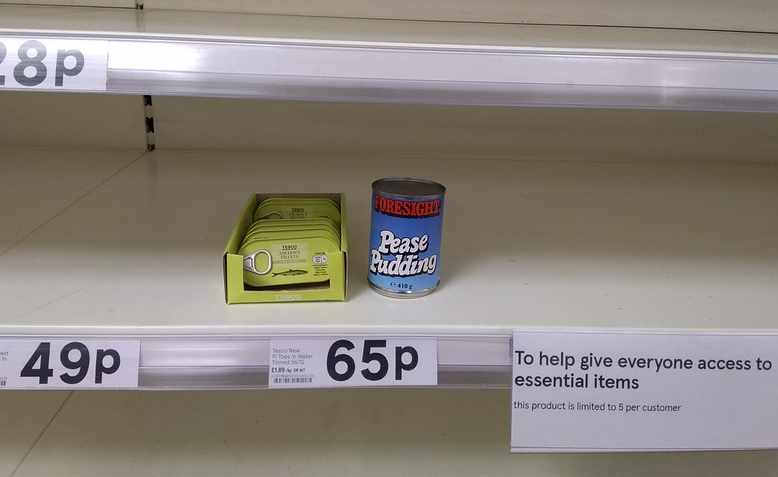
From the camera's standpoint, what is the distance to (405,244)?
0.70 metres

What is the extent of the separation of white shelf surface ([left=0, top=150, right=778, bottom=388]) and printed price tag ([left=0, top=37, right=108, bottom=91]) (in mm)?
238

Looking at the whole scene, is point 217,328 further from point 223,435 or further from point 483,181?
point 483,181

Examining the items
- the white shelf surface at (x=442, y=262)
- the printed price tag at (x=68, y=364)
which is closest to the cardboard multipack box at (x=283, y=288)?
the white shelf surface at (x=442, y=262)

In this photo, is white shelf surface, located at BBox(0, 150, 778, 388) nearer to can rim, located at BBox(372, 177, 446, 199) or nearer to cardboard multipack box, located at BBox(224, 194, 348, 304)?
cardboard multipack box, located at BBox(224, 194, 348, 304)

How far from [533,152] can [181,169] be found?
2.38 feet

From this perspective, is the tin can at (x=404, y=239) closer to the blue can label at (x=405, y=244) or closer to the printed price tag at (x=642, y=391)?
the blue can label at (x=405, y=244)

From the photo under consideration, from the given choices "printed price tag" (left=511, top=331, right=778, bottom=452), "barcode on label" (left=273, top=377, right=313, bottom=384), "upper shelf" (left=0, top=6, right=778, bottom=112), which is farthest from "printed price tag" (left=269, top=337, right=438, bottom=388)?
"upper shelf" (left=0, top=6, right=778, bottom=112)

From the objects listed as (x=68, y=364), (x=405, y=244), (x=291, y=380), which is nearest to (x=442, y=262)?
(x=405, y=244)

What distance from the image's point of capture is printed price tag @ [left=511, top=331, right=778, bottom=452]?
69cm

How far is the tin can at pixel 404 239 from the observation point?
694mm

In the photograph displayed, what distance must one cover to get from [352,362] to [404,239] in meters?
0.14

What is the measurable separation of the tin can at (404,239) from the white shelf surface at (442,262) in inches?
0.9

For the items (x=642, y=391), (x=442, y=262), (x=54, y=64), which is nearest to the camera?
(x=54, y=64)

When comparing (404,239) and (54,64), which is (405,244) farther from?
(54,64)
